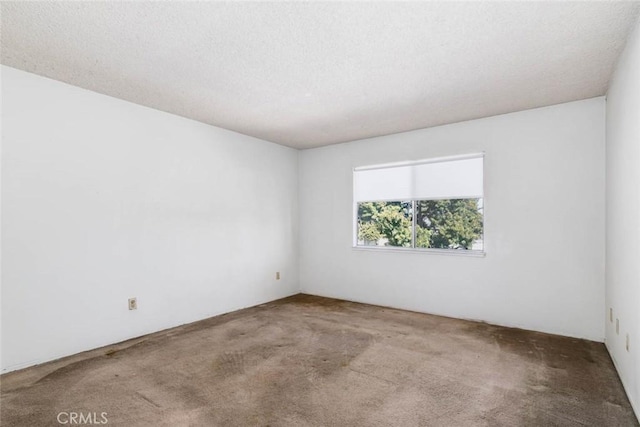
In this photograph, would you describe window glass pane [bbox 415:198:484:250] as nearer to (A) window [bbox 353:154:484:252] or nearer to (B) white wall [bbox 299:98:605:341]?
(A) window [bbox 353:154:484:252]

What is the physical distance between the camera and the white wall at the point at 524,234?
10.7ft

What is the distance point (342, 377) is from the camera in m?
2.50

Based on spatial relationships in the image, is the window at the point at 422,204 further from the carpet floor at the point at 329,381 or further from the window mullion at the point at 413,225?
the carpet floor at the point at 329,381

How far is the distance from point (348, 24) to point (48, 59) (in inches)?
89.3

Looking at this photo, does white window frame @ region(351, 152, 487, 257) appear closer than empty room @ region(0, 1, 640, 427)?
No

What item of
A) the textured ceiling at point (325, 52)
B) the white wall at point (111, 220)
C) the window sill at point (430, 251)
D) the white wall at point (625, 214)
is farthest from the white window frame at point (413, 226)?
the white wall at point (111, 220)

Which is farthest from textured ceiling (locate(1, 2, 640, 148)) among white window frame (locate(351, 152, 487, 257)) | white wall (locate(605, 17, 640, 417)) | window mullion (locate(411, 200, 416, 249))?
window mullion (locate(411, 200, 416, 249))

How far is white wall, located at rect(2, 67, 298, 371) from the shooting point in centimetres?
266

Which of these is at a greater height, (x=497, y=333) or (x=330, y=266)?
(x=330, y=266)

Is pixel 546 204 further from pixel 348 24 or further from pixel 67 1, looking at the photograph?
pixel 67 1

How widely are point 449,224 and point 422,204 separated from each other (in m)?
0.43

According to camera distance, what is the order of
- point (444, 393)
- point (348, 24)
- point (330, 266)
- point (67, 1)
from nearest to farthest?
point (67, 1), point (348, 24), point (444, 393), point (330, 266)

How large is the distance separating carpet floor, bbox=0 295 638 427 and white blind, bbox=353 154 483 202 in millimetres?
1635

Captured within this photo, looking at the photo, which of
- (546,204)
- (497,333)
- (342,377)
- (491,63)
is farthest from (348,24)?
(497,333)
